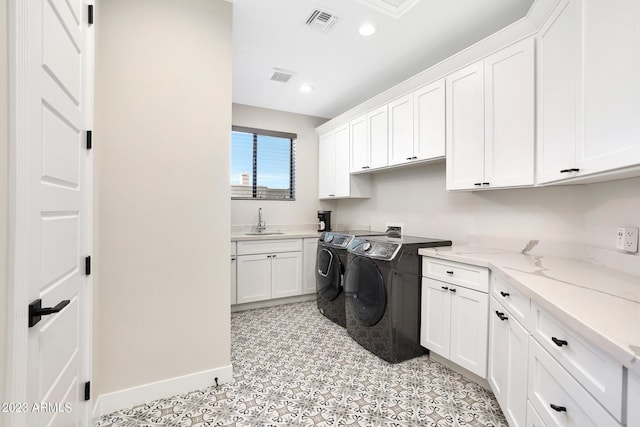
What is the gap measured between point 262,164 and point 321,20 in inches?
86.9

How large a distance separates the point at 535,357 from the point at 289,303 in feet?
9.55

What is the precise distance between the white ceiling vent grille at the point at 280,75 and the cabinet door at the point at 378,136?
0.98 m

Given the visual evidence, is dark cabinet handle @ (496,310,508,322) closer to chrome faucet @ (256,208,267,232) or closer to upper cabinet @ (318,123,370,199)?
upper cabinet @ (318,123,370,199)

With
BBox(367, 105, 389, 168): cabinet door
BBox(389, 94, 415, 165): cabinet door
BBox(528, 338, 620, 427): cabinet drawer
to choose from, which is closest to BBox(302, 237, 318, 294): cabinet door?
BBox(367, 105, 389, 168): cabinet door

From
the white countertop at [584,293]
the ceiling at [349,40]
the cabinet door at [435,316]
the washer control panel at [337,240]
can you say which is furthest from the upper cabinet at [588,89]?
the washer control panel at [337,240]

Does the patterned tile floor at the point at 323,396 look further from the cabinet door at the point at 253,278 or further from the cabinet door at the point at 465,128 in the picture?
the cabinet door at the point at 465,128

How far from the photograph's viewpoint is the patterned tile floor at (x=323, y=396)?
1.66 m

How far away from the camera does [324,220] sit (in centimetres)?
421

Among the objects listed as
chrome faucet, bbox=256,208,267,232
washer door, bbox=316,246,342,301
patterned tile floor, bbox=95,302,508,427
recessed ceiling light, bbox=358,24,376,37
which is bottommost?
patterned tile floor, bbox=95,302,508,427

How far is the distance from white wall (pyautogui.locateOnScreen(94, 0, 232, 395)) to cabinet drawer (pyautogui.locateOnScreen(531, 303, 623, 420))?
1.81 meters

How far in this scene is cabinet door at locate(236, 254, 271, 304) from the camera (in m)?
3.35

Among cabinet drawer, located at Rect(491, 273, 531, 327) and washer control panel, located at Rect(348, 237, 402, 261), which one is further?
washer control panel, located at Rect(348, 237, 402, 261)

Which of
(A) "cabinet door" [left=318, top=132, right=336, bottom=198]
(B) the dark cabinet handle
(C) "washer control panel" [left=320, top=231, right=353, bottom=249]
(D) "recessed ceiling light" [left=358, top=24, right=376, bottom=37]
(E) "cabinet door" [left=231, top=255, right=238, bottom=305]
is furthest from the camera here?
(A) "cabinet door" [left=318, top=132, right=336, bottom=198]

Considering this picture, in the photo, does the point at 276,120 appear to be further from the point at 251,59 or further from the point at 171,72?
the point at 171,72
